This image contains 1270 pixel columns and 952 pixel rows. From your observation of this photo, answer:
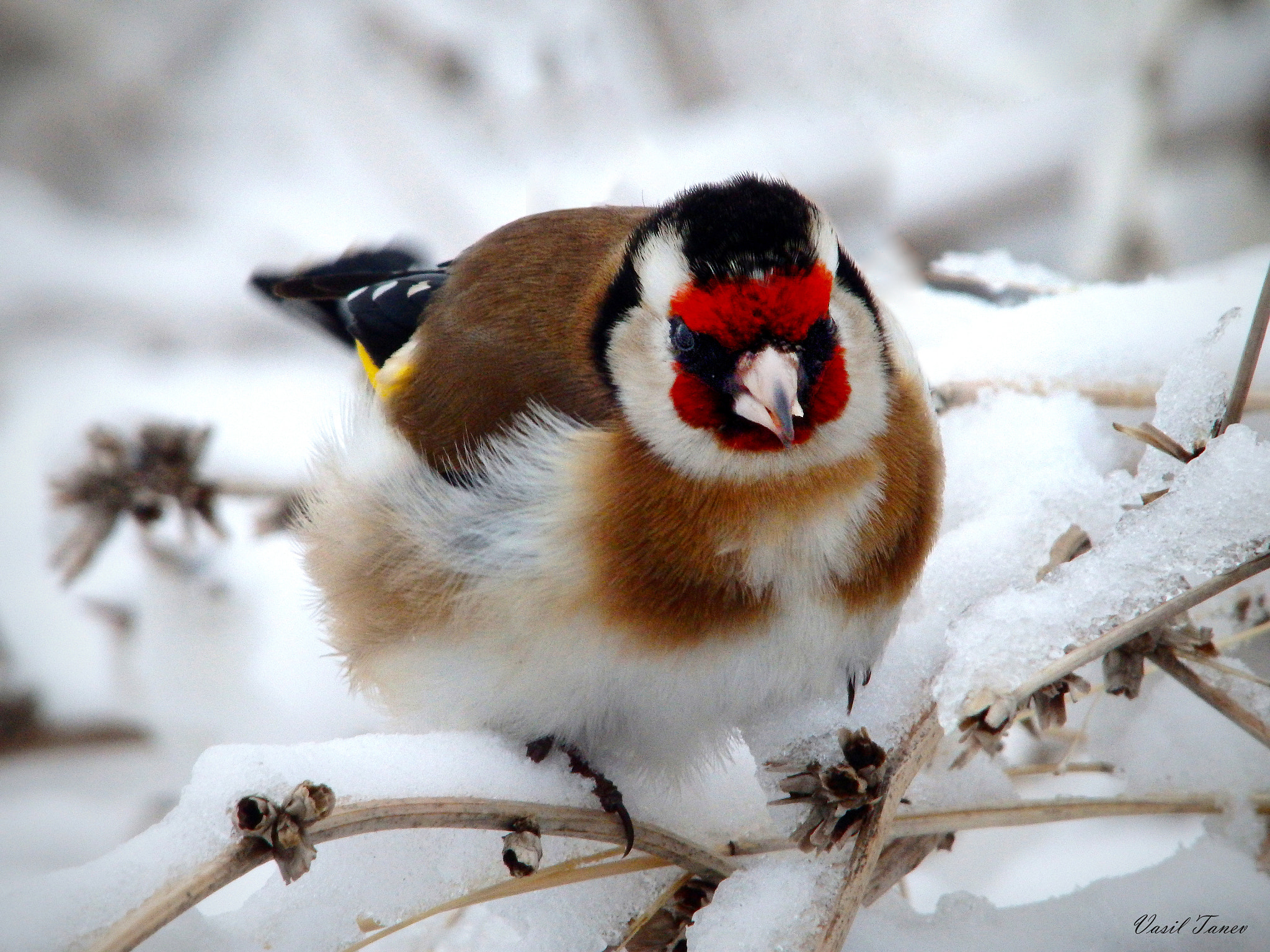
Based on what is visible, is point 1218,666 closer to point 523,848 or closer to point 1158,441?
point 1158,441

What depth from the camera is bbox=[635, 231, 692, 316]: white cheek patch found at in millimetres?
1584

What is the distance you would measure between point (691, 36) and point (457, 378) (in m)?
2.82

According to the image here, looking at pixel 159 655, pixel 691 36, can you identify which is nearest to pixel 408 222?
pixel 691 36

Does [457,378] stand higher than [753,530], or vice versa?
[457,378]

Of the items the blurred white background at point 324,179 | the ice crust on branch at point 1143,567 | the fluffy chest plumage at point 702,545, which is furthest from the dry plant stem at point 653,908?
the blurred white background at point 324,179

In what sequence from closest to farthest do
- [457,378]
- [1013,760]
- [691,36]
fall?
[457,378] < [1013,760] < [691,36]

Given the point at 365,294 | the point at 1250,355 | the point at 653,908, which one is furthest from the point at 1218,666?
the point at 365,294

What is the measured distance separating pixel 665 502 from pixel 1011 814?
0.64 m

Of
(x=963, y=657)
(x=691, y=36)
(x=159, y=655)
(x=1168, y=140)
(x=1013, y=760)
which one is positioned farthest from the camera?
(x=691, y=36)

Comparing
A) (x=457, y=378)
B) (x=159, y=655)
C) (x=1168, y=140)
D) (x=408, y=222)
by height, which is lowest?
(x=457, y=378)

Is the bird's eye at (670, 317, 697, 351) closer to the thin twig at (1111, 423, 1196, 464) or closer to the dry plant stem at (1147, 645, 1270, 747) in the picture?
the thin twig at (1111, 423, 1196, 464)

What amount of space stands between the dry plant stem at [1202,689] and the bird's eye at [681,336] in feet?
2.53

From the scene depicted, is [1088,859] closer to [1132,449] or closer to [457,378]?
[1132,449]

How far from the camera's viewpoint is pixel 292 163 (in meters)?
4.34
